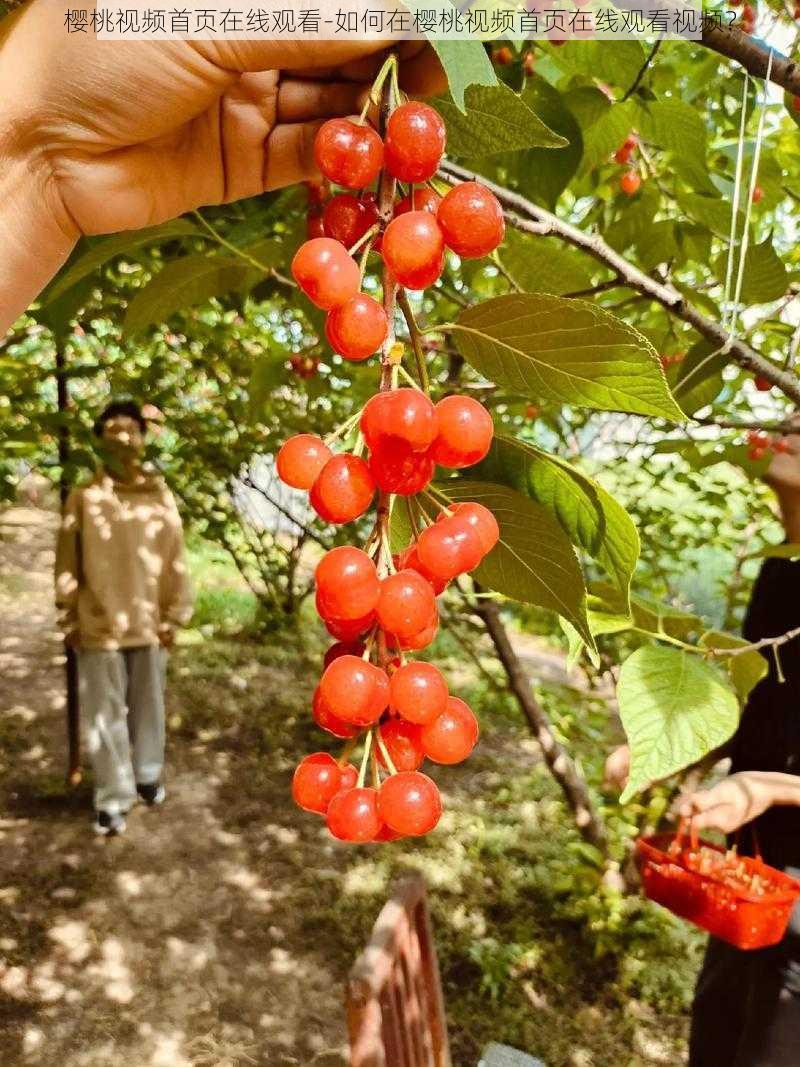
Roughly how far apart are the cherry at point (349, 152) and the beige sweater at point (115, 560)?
3841mm

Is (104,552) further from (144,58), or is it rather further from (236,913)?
(144,58)

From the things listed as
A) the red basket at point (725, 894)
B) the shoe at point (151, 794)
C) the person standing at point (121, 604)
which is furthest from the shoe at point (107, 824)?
the red basket at point (725, 894)

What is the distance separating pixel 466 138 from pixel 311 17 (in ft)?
0.58

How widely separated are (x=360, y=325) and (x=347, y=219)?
0.13 meters

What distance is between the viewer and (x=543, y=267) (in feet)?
4.61

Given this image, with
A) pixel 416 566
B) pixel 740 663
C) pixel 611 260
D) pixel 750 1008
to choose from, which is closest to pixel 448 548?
pixel 416 566

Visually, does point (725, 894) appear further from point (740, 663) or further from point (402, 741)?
point (402, 741)

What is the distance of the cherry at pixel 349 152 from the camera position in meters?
0.62

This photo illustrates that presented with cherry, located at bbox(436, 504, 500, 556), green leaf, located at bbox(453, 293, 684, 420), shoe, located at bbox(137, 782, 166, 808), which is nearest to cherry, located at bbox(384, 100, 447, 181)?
green leaf, located at bbox(453, 293, 684, 420)

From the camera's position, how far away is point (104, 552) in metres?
4.31

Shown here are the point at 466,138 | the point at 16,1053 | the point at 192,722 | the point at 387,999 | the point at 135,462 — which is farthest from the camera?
the point at 192,722

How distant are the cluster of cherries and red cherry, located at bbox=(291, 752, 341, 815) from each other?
6.02 ft

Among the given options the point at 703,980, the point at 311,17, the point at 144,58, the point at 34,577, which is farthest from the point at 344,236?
the point at 34,577

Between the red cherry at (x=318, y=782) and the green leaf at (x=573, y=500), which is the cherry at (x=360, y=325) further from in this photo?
the red cherry at (x=318, y=782)
